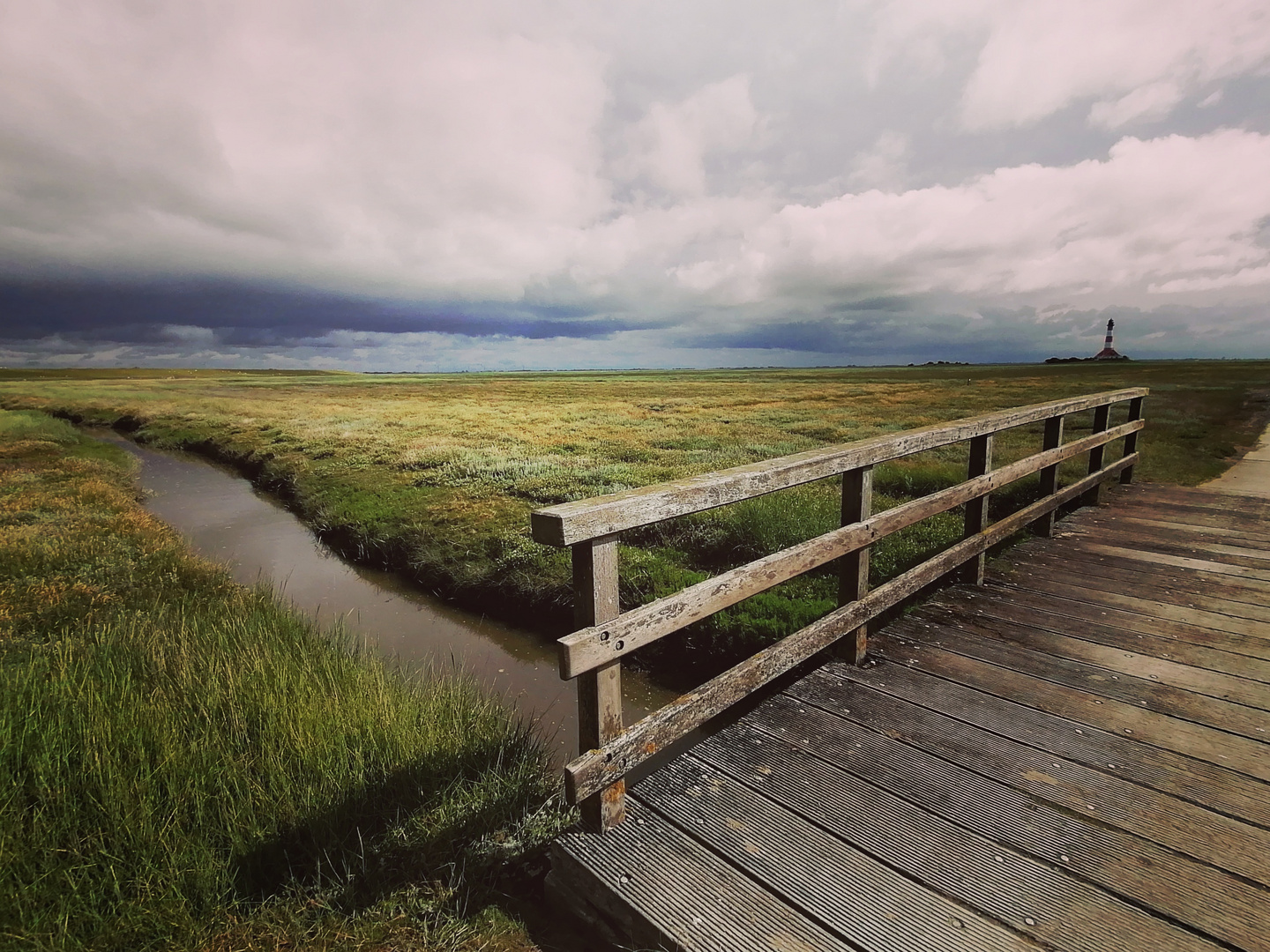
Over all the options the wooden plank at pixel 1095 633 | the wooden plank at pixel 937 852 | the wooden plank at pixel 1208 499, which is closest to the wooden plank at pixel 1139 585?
the wooden plank at pixel 1095 633

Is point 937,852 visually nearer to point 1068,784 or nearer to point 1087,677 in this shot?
point 1068,784

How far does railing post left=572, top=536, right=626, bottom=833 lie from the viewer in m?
2.65

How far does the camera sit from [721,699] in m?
3.33

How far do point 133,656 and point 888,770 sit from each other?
18.5 ft

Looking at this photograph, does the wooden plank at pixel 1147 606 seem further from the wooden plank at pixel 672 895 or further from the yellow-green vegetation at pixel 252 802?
the yellow-green vegetation at pixel 252 802

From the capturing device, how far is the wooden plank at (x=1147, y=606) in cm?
497

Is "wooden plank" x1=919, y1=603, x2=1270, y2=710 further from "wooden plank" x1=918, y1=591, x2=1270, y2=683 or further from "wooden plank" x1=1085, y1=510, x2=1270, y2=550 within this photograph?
"wooden plank" x1=1085, y1=510, x2=1270, y2=550

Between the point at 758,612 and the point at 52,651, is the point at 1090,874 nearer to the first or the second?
the point at 758,612

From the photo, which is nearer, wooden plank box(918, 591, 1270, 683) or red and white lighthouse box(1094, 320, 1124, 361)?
wooden plank box(918, 591, 1270, 683)

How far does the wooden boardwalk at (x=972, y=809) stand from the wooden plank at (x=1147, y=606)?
64mm

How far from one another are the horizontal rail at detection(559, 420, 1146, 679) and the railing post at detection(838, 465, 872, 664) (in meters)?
0.08

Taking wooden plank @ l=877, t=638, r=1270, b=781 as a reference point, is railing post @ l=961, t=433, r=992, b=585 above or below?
above

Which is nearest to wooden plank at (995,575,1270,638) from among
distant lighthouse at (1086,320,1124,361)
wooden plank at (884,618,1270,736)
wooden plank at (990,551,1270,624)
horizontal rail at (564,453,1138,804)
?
wooden plank at (990,551,1270,624)

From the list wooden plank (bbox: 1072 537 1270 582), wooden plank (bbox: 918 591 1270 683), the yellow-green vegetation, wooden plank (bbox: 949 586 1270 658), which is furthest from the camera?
wooden plank (bbox: 1072 537 1270 582)
